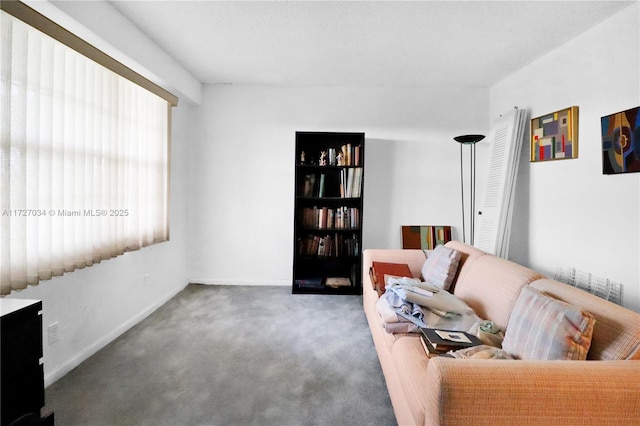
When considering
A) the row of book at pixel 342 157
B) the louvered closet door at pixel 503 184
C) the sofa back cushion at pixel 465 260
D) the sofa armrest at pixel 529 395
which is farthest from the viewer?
the row of book at pixel 342 157

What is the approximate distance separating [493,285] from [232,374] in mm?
1722

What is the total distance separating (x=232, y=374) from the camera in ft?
6.05

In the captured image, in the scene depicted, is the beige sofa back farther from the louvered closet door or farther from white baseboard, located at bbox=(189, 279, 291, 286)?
white baseboard, located at bbox=(189, 279, 291, 286)

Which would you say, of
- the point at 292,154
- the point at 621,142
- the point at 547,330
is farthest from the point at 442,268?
the point at 292,154

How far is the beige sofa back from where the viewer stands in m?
1.56

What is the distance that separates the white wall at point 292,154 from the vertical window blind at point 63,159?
97 centimetres

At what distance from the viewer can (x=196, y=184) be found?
3557mm

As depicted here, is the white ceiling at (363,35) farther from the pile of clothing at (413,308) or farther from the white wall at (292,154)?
the pile of clothing at (413,308)

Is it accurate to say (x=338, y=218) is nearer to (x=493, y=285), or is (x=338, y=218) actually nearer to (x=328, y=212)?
(x=328, y=212)

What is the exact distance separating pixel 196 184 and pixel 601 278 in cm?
394

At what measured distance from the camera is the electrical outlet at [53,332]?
175 cm

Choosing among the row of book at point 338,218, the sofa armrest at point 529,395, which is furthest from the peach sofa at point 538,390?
the row of book at point 338,218

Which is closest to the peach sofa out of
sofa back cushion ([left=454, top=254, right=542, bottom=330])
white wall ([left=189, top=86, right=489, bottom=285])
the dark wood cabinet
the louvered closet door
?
sofa back cushion ([left=454, top=254, right=542, bottom=330])

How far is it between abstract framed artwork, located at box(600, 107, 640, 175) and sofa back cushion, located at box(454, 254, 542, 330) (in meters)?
1.02
